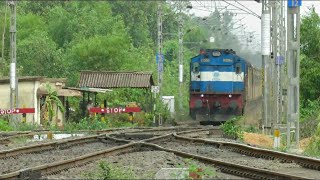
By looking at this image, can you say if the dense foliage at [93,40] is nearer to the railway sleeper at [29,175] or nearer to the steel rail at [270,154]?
the steel rail at [270,154]

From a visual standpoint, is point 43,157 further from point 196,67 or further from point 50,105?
point 196,67

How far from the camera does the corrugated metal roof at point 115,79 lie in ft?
126

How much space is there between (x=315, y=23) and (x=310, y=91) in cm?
379

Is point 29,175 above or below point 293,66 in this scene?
below

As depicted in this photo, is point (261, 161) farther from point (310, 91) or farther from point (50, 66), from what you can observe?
point (50, 66)

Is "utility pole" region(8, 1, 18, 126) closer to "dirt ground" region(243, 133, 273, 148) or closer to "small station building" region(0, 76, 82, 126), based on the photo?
"small station building" region(0, 76, 82, 126)

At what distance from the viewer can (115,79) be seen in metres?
38.9

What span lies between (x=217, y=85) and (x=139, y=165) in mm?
22834

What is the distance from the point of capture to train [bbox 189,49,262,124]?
33906mm

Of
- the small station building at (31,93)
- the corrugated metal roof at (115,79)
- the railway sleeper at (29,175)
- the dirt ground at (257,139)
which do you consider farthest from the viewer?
the corrugated metal roof at (115,79)

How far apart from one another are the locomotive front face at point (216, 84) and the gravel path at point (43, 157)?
1656 centimetres

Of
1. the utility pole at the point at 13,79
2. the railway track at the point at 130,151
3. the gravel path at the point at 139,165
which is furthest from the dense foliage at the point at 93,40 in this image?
the gravel path at the point at 139,165

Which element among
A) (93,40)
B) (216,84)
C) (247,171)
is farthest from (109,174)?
(93,40)

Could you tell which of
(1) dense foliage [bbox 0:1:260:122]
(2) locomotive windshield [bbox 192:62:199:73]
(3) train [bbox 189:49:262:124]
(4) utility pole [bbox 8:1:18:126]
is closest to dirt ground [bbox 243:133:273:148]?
(3) train [bbox 189:49:262:124]
